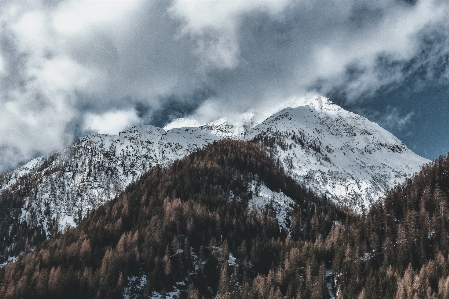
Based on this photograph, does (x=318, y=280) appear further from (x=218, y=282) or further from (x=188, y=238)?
(x=188, y=238)

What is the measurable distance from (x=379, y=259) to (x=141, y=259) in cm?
10981

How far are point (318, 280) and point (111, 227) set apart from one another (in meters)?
126

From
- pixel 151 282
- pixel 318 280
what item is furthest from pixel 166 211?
pixel 318 280

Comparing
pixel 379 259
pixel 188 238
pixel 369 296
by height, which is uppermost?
pixel 188 238

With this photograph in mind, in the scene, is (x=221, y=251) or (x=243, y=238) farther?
(x=243, y=238)

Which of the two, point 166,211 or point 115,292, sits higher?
point 166,211

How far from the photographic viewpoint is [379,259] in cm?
13075

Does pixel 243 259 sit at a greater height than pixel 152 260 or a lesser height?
greater

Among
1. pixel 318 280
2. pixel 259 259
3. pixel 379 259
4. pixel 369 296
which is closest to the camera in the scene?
pixel 369 296

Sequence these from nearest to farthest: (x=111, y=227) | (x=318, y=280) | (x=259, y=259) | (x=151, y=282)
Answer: (x=318, y=280) < (x=151, y=282) < (x=259, y=259) < (x=111, y=227)

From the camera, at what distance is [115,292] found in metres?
137

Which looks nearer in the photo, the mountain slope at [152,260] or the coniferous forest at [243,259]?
the coniferous forest at [243,259]

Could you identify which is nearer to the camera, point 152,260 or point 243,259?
point 152,260

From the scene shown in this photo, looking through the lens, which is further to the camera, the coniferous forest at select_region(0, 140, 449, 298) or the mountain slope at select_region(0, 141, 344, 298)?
the mountain slope at select_region(0, 141, 344, 298)
